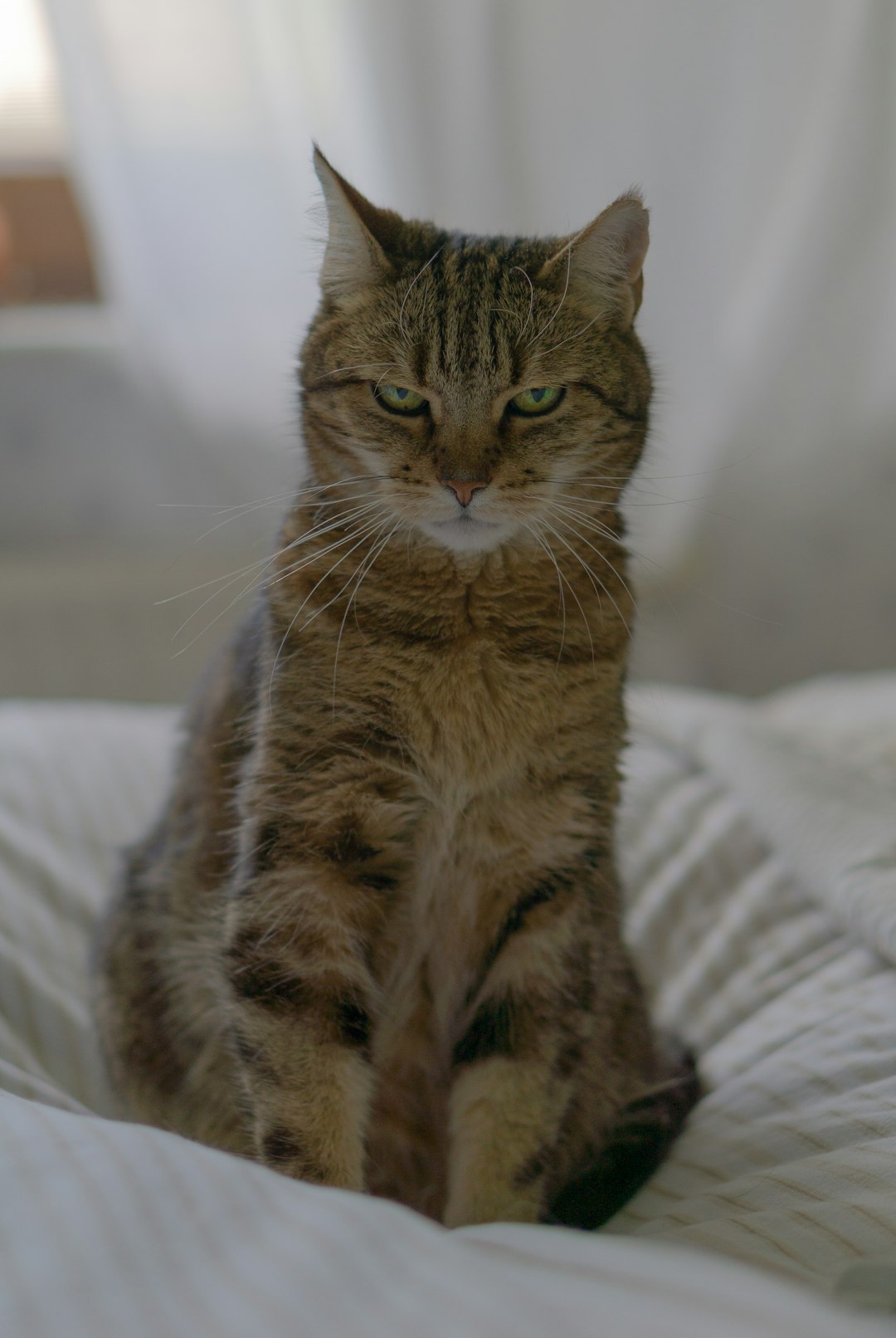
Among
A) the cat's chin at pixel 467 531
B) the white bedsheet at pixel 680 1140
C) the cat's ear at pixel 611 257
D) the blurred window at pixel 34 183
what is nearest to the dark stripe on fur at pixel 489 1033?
the white bedsheet at pixel 680 1140

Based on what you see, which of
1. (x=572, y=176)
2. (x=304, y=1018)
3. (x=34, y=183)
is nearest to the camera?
(x=304, y=1018)

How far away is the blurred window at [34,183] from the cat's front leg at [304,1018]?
173 cm

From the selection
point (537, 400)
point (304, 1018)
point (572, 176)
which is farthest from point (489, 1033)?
point (572, 176)

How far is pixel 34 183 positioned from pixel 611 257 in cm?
183

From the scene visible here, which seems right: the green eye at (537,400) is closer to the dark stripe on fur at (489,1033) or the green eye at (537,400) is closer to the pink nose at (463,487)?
the pink nose at (463,487)

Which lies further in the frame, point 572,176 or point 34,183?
point 34,183

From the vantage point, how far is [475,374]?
921mm

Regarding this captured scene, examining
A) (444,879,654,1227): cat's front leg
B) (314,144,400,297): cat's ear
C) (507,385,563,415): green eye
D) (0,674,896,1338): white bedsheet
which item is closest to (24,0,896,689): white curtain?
(0,674,896,1338): white bedsheet

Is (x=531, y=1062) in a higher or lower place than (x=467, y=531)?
lower

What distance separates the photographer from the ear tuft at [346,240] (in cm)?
93

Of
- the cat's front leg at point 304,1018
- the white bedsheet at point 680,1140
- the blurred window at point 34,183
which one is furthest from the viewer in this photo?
the blurred window at point 34,183

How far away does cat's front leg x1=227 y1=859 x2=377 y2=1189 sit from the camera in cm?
85

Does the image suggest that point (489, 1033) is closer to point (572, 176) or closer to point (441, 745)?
point (441, 745)

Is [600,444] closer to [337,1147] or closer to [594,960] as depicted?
[594,960]
